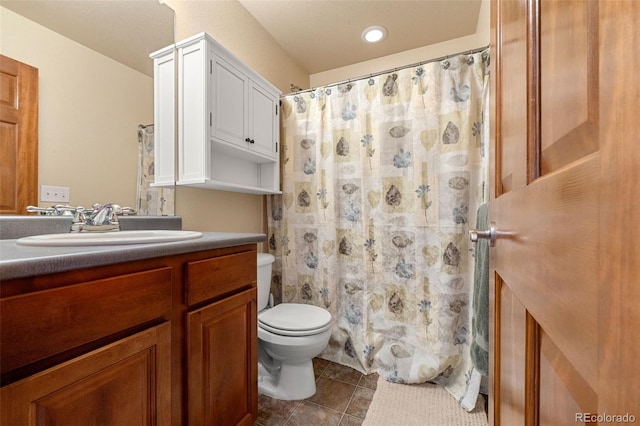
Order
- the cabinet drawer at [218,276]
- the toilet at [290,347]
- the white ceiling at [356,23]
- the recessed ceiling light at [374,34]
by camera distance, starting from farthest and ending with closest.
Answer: the recessed ceiling light at [374,34], the white ceiling at [356,23], the toilet at [290,347], the cabinet drawer at [218,276]

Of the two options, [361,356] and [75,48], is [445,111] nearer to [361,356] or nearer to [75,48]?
[361,356]

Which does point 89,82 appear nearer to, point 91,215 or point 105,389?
point 91,215

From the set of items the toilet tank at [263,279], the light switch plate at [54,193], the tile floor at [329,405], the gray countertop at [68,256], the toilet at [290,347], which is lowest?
the tile floor at [329,405]

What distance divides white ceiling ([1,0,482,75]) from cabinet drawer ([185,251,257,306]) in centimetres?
100

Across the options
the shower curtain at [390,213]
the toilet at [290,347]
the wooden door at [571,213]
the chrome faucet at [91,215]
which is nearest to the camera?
the wooden door at [571,213]

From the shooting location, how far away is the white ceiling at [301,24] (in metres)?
1.05

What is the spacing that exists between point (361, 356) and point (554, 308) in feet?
5.25

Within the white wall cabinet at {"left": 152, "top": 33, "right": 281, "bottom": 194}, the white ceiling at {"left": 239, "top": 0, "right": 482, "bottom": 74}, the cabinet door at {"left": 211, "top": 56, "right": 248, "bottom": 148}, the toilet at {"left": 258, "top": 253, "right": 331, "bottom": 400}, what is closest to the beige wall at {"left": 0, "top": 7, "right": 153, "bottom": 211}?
the white wall cabinet at {"left": 152, "top": 33, "right": 281, "bottom": 194}

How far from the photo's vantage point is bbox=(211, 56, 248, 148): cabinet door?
142 centimetres

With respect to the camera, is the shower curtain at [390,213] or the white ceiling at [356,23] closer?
the shower curtain at [390,213]

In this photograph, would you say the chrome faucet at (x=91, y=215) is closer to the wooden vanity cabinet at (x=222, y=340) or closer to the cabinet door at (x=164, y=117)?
the cabinet door at (x=164, y=117)

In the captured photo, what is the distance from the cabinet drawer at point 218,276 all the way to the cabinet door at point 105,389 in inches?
5.2

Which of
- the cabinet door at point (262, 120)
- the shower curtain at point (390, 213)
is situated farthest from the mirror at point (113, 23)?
the shower curtain at point (390, 213)

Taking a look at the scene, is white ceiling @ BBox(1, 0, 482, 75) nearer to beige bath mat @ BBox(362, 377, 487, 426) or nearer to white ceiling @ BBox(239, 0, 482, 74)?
white ceiling @ BBox(239, 0, 482, 74)
